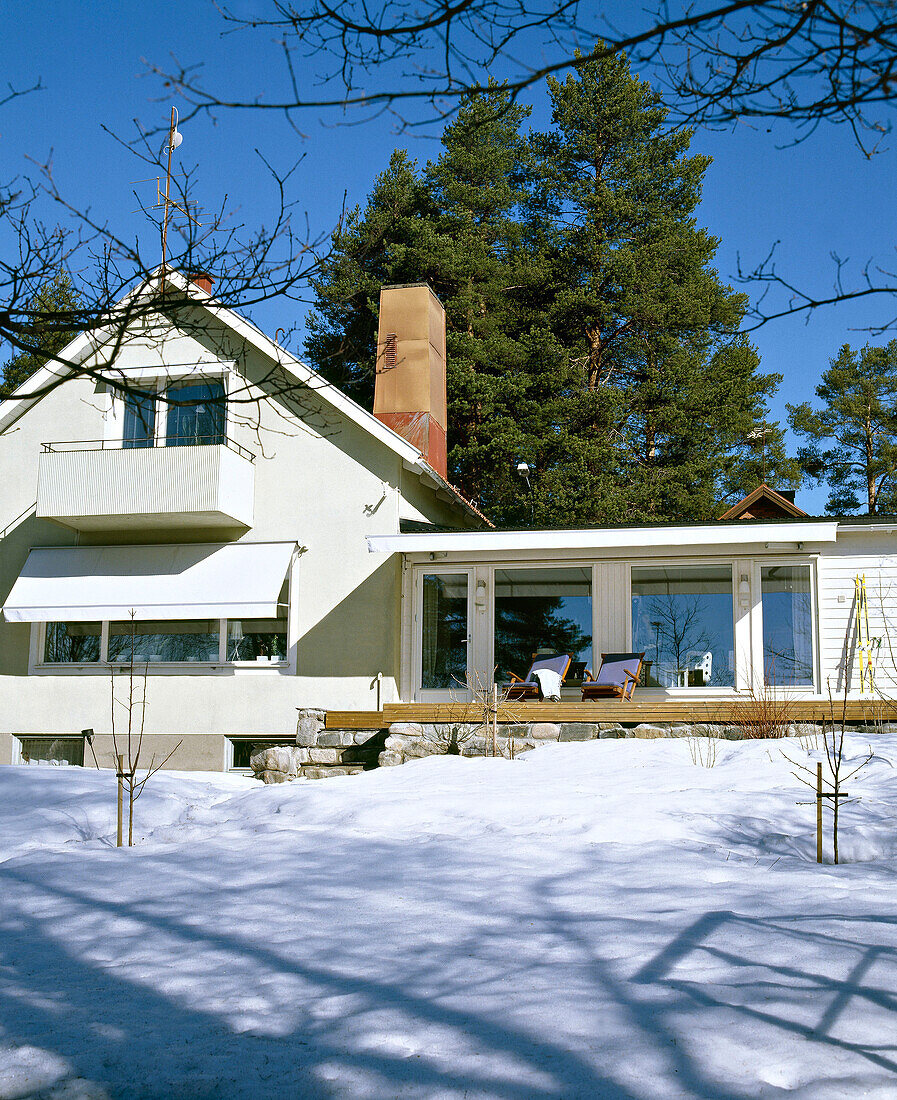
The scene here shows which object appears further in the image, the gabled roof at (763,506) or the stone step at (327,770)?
the gabled roof at (763,506)

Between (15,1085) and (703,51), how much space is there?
12.9 ft

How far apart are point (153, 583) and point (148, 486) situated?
1.49 meters

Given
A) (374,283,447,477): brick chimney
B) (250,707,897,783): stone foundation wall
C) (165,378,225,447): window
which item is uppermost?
(374,283,447,477): brick chimney

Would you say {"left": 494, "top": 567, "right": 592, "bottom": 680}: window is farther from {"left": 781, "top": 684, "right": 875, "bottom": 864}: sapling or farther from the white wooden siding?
{"left": 781, "top": 684, "right": 875, "bottom": 864}: sapling

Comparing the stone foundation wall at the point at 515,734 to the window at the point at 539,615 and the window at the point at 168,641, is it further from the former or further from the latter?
the window at the point at 168,641

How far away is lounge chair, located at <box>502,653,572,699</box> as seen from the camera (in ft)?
41.9

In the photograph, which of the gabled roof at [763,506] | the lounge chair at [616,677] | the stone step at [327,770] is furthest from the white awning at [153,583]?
the gabled roof at [763,506]

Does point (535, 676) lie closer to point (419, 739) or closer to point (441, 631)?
point (441, 631)

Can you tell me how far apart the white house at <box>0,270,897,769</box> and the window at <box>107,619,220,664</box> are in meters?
0.03

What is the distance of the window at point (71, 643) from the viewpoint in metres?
15.0

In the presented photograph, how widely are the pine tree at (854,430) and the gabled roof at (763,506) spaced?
45.1 feet

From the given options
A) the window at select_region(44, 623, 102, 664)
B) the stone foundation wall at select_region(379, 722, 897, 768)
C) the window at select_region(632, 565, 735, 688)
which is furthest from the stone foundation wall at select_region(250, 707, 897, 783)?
the window at select_region(44, 623, 102, 664)

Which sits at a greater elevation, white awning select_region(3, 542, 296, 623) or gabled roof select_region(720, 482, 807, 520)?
gabled roof select_region(720, 482, 807, 520)

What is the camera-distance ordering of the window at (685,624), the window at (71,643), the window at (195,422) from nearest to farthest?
the window at (685,624) → the window at (195,422) → the window at (71,643)
